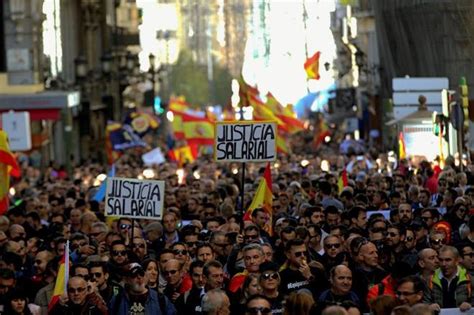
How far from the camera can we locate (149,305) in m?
13.1

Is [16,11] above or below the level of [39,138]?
above

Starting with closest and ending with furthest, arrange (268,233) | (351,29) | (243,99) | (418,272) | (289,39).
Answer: (418,272) → (268,233) → (243,99) → (351,29) → (289,39)

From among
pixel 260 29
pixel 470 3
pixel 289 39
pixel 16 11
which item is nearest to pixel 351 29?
pixel 16 11

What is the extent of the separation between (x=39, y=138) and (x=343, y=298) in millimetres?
35670

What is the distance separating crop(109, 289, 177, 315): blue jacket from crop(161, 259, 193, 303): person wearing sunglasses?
0.90 meters

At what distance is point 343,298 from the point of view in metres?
12.7

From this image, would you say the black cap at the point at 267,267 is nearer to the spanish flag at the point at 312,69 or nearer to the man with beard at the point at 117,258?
the man with beard at the point at 117,258

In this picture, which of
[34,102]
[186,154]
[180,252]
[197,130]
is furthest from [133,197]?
[186,154]

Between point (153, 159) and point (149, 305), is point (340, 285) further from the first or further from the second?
point (153, 159)

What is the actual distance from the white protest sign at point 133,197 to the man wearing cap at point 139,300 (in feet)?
14.6

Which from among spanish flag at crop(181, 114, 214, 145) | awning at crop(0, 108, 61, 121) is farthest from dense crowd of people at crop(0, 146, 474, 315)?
spanish flag at crop(181, 114, 214, 145)

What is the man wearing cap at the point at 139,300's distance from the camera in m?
13.1

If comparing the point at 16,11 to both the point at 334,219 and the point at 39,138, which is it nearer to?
the point at 39,138

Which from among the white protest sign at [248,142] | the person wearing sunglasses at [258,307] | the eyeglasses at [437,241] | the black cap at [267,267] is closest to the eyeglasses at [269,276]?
the black cap at [267,267]
